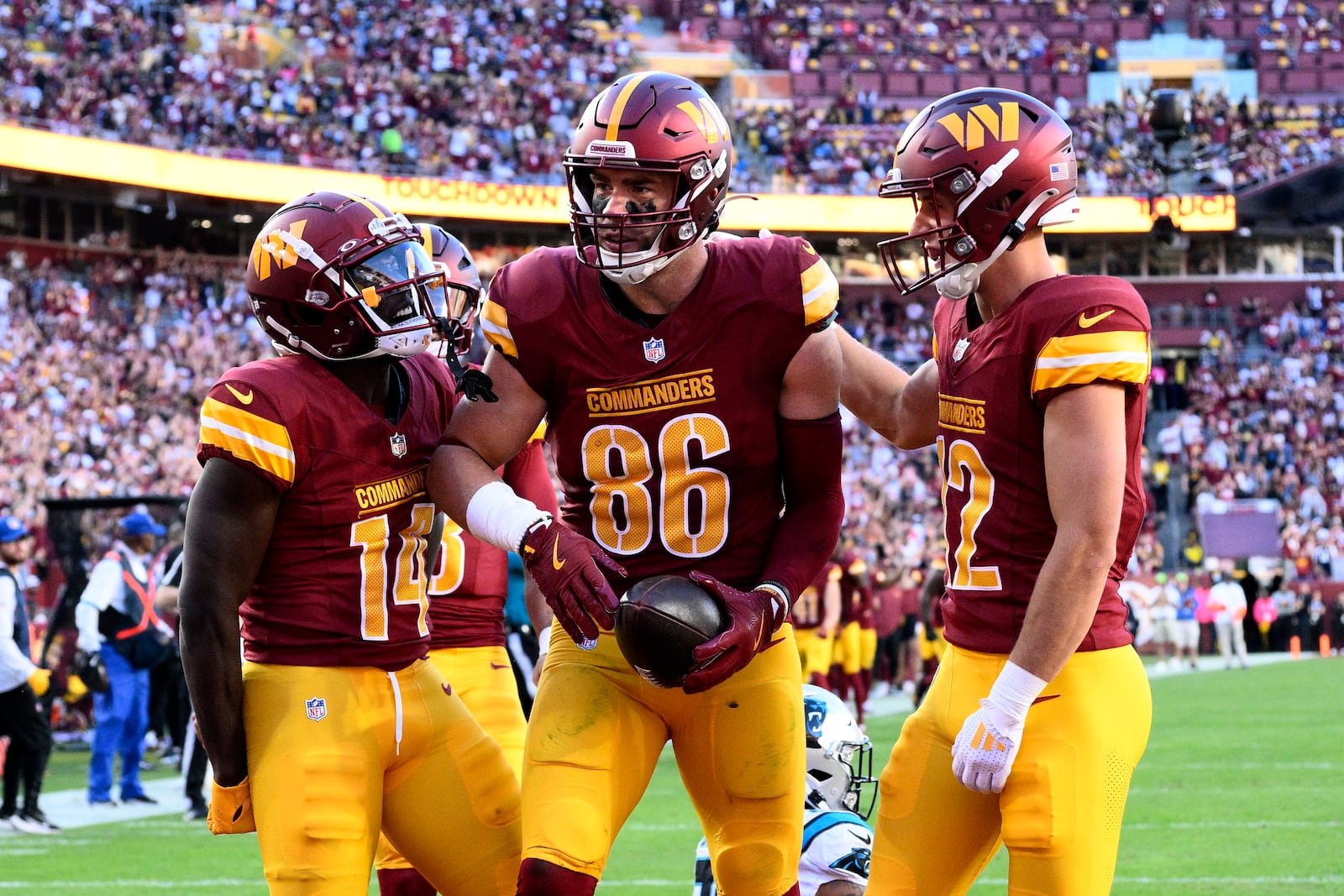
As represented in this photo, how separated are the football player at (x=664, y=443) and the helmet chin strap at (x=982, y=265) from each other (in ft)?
0.93

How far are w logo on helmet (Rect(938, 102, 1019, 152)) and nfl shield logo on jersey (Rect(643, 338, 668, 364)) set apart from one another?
82 centimetres

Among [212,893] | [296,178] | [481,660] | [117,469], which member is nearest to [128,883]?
[212,893]

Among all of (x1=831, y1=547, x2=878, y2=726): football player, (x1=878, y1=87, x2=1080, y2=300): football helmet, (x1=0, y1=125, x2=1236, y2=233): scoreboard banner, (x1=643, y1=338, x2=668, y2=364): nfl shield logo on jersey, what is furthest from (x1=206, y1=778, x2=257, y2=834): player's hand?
(x1=0, y1=125, x2=1236, y2=233): scoreboard banner

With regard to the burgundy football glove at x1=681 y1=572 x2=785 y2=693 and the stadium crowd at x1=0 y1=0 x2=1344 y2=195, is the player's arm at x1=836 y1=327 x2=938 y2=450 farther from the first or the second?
the stadium crowd at x1=0 y1=0 x2=1344 y2=195

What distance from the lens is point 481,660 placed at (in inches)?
203

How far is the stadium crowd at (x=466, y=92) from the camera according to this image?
25516mm

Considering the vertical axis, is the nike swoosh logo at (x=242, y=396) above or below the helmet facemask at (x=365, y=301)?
below

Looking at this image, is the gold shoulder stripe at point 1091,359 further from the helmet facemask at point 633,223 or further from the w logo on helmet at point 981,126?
the helmet facemask at point 633,223

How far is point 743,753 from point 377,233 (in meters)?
1.51

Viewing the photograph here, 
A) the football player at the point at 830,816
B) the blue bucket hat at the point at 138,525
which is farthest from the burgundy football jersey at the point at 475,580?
the blue bucket hat at the point at 138,525

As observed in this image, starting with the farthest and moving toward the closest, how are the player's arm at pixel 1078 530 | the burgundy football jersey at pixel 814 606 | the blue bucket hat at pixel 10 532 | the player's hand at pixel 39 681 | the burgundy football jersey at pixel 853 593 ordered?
the burgundy football jersey at pixel 853 593 < the burgundy football jersey at pixel 814 606 < the blue bucket hat at pixel 10 532 < the player's hand at pixel 39 681 < the player's arm at pixel 1078 530

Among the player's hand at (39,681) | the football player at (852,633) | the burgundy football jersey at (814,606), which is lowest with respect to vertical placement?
the football player at (852,633)

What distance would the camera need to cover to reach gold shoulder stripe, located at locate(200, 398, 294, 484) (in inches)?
137

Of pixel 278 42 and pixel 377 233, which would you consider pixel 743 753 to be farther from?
pixel 278 42
